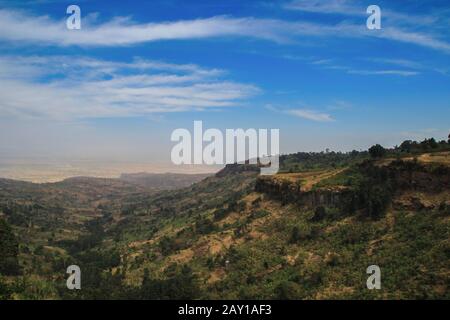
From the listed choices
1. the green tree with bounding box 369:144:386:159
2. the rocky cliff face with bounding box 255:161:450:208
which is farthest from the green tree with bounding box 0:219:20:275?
the green tree with bounding box 369:144:386:159

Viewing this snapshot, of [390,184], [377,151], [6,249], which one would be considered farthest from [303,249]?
[6,249]

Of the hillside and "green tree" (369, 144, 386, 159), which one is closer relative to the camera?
the hillside

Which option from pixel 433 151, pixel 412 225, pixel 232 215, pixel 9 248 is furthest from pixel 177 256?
pixel 433 151

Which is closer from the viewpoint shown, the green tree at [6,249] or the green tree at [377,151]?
the green tree at [6,249]

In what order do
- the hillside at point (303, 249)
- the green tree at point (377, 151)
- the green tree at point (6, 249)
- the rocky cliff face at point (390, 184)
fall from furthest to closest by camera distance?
1. the green tree at point (377, 151)
2. the green tree at point (6, 249)
3. the rocky cliff face at point (390, 184)
4. the hillside at point (303, 249)

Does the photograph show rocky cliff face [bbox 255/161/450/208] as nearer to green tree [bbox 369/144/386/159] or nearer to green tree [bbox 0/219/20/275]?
green tree [bbox 369/144/386/159]

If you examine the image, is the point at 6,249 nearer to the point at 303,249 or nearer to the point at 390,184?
the point at 303,249

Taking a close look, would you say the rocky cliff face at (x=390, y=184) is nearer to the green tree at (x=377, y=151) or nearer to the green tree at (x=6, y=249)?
the green tree at (x=377, y=151)

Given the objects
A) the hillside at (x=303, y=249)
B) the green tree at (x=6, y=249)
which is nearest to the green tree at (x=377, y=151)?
the hillside at (x=303, y=249)

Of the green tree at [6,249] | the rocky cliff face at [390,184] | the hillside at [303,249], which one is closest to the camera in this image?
the hillside at [303,249]

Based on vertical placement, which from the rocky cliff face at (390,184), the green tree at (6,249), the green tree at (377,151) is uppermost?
the green tree at (377,151)
